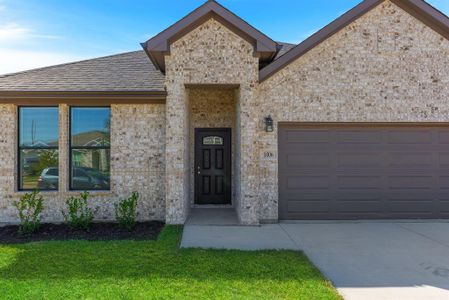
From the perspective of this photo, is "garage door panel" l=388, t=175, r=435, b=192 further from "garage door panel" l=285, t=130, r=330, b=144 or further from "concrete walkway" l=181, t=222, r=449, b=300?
"garage door panel" l=285, t=130, r=330, b=144

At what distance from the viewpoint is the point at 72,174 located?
354 inches

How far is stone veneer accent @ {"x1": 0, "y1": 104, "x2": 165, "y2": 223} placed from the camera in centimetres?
872

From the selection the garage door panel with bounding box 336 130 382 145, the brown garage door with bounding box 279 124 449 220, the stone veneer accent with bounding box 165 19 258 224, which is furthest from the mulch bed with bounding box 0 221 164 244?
the garage door panel with bounding box 336 130 382 145

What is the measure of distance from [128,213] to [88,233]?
3.48ft

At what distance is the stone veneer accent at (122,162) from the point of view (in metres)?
8.72

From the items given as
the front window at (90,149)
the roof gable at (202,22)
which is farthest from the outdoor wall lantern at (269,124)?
the front window at (90,149)

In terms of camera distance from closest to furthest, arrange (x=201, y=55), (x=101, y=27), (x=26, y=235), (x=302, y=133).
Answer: (x=26, y=235) < (x=201, y=55) < (x=302, y=133) < (x=101, y=27)

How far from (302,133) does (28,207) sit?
7.71 meters

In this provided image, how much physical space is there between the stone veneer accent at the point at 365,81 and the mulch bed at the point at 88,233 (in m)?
3.09

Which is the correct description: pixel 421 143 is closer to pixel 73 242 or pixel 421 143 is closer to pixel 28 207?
pixel 73 242

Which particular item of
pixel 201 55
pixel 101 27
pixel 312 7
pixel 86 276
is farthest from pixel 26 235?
pixel 312 7

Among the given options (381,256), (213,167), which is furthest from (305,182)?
(213,167)

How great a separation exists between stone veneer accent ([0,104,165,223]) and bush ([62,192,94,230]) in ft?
0.76

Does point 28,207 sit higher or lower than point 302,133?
lower
